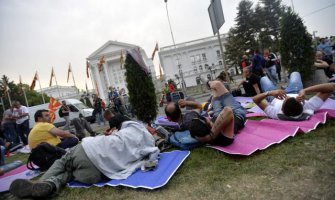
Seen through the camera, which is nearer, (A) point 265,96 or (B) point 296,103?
(B) point 296,103

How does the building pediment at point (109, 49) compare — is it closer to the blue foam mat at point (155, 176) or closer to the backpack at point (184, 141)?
the backpack at point (184, 141)

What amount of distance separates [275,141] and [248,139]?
481 millimetres

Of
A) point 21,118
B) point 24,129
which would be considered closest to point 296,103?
point 21,118

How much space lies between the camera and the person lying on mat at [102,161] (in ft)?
12.2

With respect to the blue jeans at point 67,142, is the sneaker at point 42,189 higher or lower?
lower

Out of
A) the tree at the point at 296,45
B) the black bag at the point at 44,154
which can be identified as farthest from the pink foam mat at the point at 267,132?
the tree at the point at 296,45

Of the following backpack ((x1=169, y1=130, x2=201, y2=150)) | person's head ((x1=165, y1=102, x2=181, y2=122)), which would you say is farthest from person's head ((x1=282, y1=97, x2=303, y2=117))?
person's head ((x1=165, y1=102, x2=181, y2=122))

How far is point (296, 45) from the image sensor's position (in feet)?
30.4

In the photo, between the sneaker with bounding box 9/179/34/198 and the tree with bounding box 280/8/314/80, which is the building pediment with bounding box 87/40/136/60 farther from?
the sneaker with bounding box 9/179/34/198

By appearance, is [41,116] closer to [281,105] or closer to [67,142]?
[67,142]

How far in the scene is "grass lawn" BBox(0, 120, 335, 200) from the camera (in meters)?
2.55

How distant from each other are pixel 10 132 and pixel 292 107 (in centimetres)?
1154

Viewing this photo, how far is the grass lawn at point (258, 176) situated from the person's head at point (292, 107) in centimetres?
60

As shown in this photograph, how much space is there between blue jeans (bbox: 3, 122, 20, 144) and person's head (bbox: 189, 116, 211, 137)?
1007 cm
